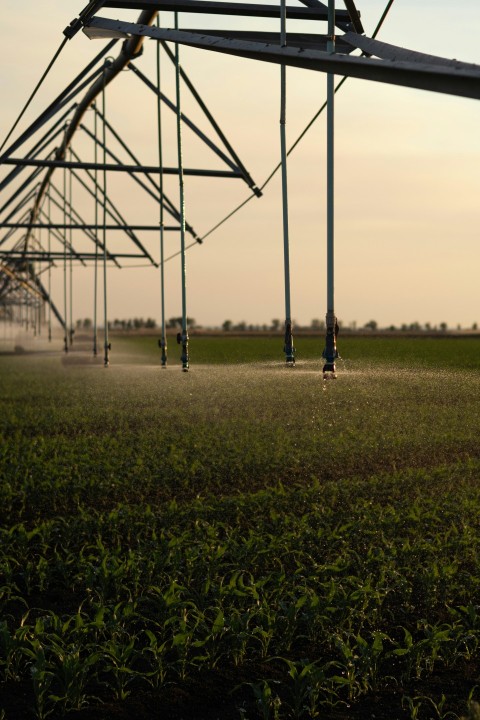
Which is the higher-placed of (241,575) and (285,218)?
(285,218)

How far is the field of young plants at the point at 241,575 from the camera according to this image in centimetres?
563

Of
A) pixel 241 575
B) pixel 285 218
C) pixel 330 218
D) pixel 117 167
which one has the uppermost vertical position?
pixel 117 167

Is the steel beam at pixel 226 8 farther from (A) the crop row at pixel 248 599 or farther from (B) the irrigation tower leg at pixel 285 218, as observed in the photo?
(A) the crop row at pixel 248 599

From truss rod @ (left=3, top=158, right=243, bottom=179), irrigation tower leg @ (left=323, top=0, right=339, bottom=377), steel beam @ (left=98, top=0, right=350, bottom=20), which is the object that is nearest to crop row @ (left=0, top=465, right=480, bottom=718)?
irrigation tower leg @ (left=323, top=0, right=339, bottom=377)

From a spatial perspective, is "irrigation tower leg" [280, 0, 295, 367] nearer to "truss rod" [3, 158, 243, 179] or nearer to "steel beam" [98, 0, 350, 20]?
"steel beam" [98, 0, 350, 20]

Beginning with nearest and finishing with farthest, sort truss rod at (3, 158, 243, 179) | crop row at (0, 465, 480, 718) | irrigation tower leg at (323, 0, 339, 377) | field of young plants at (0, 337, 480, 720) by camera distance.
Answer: irrigation tower leg at (323, 0, 339, 377)
field of young plants at (0, 337, 480, 720)
crop row at (0, 465, 480, 718)
truss rod at (3, 158, 243, 179)

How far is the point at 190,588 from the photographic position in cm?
713

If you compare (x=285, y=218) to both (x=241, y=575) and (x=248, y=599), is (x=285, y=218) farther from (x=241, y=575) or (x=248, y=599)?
(x=248, y=599)

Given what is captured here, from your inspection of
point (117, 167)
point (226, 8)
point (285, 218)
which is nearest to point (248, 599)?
point (285, 218)

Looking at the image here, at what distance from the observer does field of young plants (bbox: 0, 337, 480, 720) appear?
5633 millimetres

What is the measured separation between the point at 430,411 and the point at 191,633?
15.4 m

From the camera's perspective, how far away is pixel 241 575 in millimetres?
7027

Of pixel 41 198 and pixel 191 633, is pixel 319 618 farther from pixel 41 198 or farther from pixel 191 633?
pixel 41 198

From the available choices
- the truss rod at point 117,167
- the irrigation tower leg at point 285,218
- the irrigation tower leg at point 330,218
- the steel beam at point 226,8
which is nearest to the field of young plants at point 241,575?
the irrigation tower leg at point 285,218
